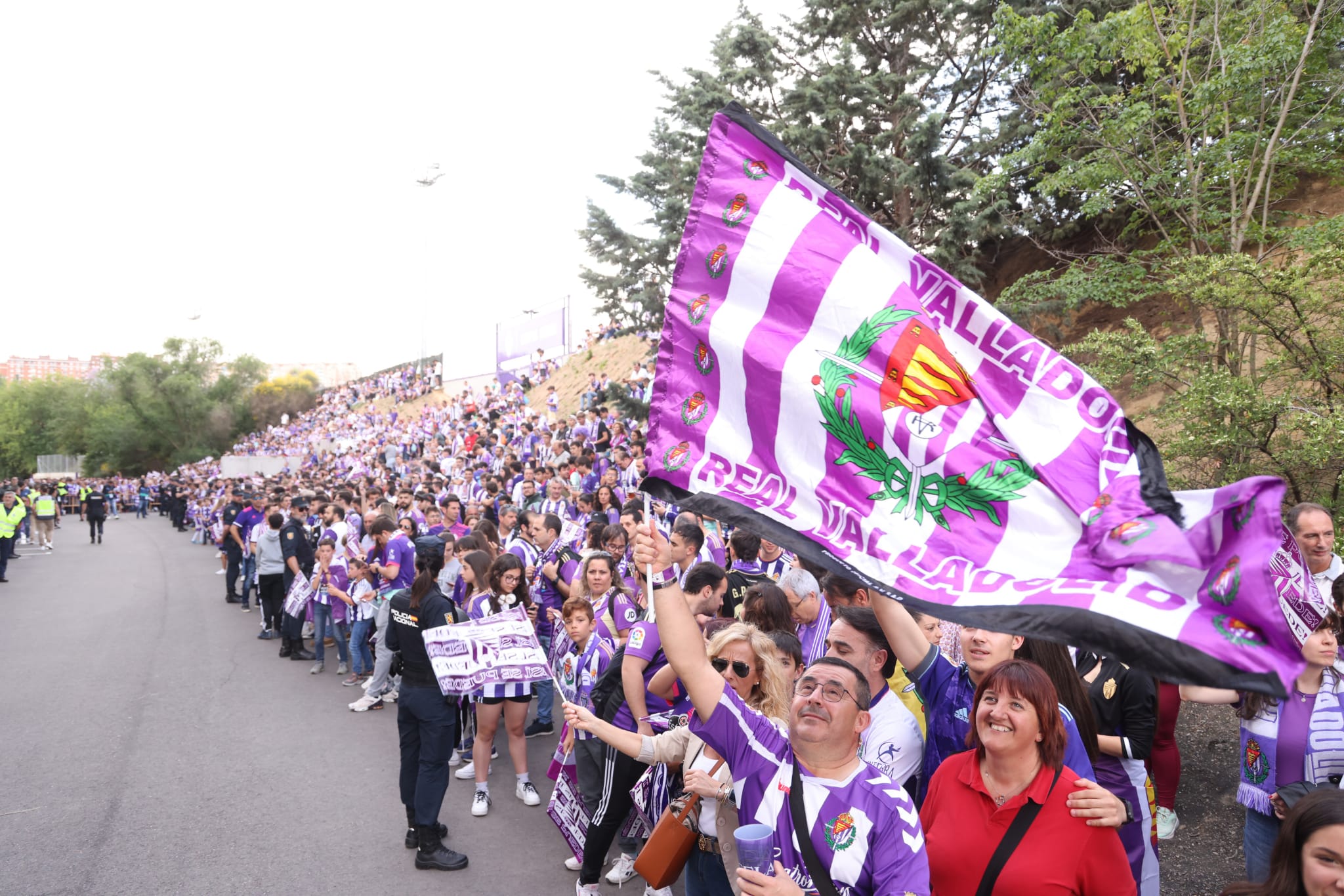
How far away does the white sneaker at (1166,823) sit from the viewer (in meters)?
5.38

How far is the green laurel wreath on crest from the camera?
2.87 meters

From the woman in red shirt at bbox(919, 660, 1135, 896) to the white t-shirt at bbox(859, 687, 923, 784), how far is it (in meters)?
0.35

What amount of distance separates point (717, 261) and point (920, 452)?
1131 mm

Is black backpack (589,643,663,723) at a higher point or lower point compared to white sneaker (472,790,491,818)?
higher

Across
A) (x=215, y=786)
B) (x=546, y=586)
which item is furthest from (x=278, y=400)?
(x=215, y=786)

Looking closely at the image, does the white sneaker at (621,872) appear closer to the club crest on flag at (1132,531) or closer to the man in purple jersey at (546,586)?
the man in purple jersey at (546,586)

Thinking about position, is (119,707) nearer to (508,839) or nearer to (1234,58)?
(508,839)

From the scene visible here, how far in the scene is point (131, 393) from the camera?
251 ft

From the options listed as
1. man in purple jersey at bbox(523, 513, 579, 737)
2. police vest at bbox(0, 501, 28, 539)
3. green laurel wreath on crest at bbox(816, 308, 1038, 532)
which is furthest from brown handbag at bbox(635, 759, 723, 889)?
police vest at bbox(0, 501, 28, 539)

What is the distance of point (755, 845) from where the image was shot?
224 centimetres

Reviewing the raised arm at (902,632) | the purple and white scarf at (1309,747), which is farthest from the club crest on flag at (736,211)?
the purple and white scarf at (1309,747)

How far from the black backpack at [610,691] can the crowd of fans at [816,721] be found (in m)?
0.01

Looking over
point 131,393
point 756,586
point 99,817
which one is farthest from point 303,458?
point 756,586

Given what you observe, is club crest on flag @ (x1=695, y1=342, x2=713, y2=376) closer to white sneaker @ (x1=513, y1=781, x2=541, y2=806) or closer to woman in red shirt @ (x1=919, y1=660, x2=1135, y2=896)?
woman in red shirt @ (x1=919, y1=660, x2=1135, y2=896)
